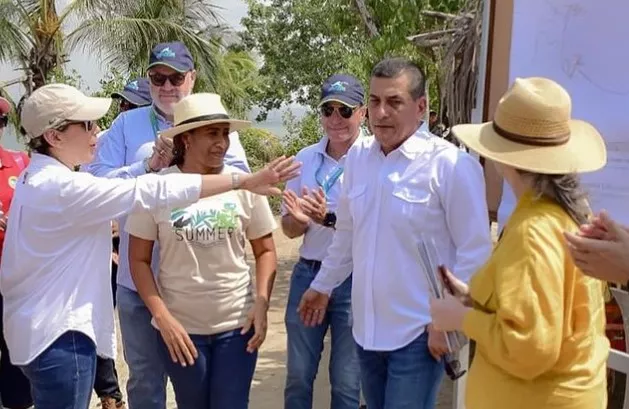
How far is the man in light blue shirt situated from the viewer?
354 centimetres

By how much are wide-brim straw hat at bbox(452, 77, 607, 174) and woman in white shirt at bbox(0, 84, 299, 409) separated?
1.07m

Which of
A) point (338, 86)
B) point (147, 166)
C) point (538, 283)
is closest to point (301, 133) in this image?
point (338, 86)

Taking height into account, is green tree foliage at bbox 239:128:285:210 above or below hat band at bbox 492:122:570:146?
below

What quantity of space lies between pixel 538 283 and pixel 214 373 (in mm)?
1643

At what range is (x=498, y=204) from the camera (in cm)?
354

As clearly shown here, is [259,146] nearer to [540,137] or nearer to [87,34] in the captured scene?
[87,34]

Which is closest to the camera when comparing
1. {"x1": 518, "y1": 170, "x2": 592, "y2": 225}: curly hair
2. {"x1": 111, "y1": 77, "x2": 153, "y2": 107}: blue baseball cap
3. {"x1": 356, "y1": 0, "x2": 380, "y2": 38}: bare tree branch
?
{"x1": 518, "y1": 170, "x2": 592, "y2": 225}: curly hair

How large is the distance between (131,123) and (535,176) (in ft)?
7.71

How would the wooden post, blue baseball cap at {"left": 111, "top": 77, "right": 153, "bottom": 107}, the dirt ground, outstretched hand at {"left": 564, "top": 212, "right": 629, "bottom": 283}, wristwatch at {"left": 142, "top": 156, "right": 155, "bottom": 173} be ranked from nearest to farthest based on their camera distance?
1. outstretched hand at {"left": 564, "top": 212, "right": 629, "bottom": 283}
2. the wooden post
3. wristwatch at {"left": 142, "top": 156, "right": 155, "bottom": 173}
4. the dirt ground
5. blue baseball cap at {"left": 111, "top": 77, "right": 153, "bottom": 107}

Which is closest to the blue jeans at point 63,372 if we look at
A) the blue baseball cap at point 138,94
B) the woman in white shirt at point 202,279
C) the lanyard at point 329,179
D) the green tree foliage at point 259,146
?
the woman in white shirt at point 202,279

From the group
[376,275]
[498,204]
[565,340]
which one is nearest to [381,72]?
[376,275]

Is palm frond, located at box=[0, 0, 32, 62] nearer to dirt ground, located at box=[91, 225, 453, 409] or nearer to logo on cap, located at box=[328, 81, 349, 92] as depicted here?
dirt ground, located at box=[91, 225, 453, 409]

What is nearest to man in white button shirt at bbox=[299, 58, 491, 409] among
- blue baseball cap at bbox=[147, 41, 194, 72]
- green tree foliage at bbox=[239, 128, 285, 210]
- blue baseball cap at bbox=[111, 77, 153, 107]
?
blue baseball cap at bbox=[147, 41, 194, 72]

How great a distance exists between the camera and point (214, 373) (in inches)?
124
